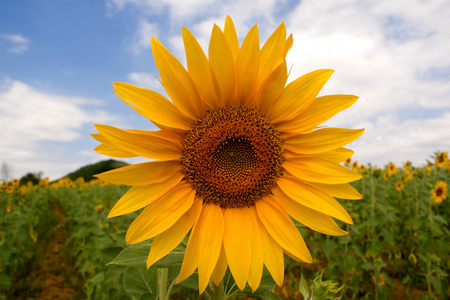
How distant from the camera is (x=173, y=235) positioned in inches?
49.9

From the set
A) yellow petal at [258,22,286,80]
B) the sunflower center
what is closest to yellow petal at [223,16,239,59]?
yellow petal at [258,22,286,80]

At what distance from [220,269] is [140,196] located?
42 centimetres

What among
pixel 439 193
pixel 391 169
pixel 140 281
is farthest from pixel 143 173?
pixel 391 169

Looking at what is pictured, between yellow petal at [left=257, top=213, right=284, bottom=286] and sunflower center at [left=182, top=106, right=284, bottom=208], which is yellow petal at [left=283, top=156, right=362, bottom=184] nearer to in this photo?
sunflower center at [left=182, top=106, right=284, bottom=208]

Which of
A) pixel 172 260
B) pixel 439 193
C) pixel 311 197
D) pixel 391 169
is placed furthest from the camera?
pixel 391 169

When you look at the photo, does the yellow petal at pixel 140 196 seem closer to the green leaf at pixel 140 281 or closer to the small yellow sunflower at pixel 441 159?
the green leaf at pixel 140 281

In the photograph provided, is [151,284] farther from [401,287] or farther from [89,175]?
[89,175]

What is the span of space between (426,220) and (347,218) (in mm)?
5131

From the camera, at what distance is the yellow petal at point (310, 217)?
1.32 meters

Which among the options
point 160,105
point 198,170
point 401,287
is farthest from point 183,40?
point 401,287

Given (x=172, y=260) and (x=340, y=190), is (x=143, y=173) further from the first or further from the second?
(x=340, y=190)

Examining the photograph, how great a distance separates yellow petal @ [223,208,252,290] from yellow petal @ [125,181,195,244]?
0.62ft

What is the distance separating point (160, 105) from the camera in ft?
4.28

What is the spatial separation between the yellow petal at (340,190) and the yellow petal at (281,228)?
21 cm
